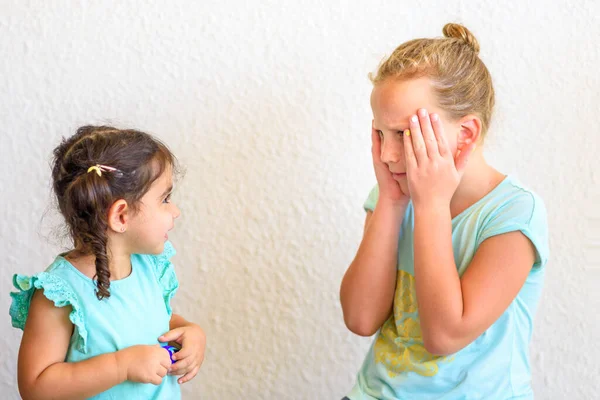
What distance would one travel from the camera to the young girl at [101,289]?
0.96 meters

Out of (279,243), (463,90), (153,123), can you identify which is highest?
(463,90)

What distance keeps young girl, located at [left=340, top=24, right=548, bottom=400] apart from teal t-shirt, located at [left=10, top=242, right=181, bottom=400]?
0.30 meters

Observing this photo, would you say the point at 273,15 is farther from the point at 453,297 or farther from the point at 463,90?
the point at 453,297

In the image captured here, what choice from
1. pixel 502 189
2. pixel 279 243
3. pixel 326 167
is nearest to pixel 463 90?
pixel 502 189

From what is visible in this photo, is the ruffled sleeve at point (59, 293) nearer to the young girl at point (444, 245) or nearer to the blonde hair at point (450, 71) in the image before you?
the young girl at point (444, 245)

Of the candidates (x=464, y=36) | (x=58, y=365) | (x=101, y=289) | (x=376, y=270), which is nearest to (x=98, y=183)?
(x=101, y=289)

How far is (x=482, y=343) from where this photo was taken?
40.3 inches

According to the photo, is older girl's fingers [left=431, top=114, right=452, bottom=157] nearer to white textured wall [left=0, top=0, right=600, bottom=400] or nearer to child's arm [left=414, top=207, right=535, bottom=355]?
child's arm [left=414, top=207, right=535, bottom=355]

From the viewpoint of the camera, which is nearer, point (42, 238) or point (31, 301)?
point (31, 301)

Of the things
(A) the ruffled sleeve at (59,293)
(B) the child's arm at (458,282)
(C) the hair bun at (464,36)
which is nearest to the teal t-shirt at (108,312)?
(A) the ruffled sleeve at (59,293)

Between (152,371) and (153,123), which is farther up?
(153,123)

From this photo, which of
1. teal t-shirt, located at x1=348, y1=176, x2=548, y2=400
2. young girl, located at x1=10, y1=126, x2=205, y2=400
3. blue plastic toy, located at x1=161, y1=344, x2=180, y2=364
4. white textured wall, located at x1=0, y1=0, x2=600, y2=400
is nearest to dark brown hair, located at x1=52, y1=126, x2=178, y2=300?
young girl, located at x1=10, y1=126, x2=205, y2=400

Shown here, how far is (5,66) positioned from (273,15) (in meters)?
0.49

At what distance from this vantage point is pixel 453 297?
3.12ft
